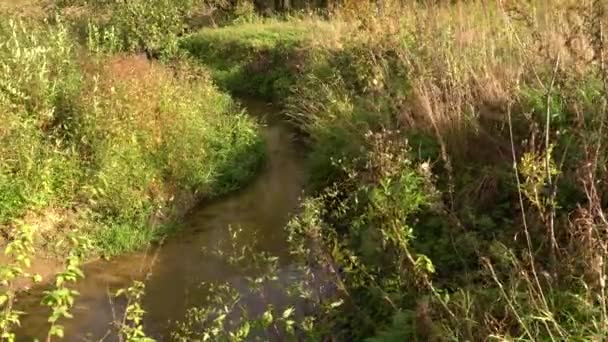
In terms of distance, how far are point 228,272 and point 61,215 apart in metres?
2.47

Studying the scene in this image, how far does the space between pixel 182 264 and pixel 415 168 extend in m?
3.15

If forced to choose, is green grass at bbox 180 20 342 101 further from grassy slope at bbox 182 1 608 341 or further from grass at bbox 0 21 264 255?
grassy slope at bbox 182 1 608 341

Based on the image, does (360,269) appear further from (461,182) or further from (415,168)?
(461,182)

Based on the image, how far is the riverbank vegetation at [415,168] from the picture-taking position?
4.00 m

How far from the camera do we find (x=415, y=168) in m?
6.05

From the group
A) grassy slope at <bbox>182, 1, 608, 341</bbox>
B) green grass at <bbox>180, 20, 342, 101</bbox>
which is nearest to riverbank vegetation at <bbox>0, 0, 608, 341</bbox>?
grassy slope at <bbox>182, 1, 608, 341</bbox>

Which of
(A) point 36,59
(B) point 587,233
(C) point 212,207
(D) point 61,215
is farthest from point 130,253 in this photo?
(B) point 587,233

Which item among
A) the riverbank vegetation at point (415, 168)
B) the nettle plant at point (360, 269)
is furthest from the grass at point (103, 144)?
the nettle plant at point (360, 269)

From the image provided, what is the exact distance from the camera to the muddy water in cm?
653

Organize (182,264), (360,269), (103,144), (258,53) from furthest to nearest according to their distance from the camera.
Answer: (258,53) → (103,144) → (182,264) → (360,269)

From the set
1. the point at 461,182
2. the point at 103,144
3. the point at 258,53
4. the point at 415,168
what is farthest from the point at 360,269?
the point at 258,53

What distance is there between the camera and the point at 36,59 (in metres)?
9.64

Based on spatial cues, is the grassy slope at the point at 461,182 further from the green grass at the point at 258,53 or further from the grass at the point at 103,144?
the green grass at the point at 258,53

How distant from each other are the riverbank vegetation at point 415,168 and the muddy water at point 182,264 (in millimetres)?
491
